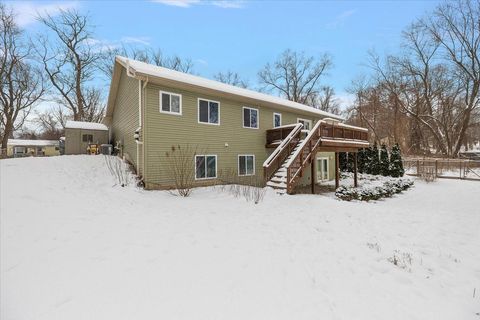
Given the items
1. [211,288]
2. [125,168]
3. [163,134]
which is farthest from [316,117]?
[211,288]

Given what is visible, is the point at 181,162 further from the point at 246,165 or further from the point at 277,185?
the point at 277,185

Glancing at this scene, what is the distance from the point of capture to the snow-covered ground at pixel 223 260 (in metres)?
3.24

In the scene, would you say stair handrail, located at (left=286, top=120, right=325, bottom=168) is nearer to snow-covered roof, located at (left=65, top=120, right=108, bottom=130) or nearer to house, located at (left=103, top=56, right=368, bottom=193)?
house, located at (left=103, top=56, right=368, bottom=193)

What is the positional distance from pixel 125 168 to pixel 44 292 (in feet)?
29.6

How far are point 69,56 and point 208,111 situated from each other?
24846 millimetres

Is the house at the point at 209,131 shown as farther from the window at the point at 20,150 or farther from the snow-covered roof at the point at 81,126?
the window at the point at 20,150

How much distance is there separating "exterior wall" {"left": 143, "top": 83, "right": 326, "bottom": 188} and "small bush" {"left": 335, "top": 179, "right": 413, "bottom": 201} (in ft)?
15.5

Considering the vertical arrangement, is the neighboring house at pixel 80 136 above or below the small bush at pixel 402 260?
above

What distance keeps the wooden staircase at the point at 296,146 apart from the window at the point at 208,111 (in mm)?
3468

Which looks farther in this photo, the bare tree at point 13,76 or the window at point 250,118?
the bare tree at point 13,76

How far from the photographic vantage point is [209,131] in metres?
12.5

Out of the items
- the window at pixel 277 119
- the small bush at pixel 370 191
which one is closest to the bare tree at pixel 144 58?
the window at pixel 277 119

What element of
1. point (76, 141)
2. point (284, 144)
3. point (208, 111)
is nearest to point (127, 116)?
point (208, 111)

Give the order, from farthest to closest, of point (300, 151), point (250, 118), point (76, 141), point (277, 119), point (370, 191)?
point (76, 141) → point (277, 119) → point (250, 118) → point (370, 191) → point (300, 151)
